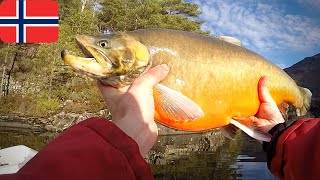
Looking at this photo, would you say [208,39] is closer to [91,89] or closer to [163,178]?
[163,178]

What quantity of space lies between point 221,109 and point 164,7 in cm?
4029

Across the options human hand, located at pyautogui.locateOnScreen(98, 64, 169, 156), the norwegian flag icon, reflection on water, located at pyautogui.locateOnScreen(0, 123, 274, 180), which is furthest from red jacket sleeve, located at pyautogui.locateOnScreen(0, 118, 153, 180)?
the norwegian flag icon

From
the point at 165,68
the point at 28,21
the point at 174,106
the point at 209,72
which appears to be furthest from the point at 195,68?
the point at 28,21

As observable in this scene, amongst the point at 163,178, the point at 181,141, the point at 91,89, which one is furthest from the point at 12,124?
the point at 163,178

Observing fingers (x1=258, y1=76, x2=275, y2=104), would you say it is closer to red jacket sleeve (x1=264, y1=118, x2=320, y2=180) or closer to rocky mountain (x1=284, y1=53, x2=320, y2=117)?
red jacket sleeve (x1=264, y1=118, x2=320, y2=180)

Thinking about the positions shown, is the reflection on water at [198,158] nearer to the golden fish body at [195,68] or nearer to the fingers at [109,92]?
the golden fish body at [195,68]

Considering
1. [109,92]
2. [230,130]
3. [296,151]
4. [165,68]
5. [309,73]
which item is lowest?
[309,73]

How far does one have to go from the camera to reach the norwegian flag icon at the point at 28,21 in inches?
1301

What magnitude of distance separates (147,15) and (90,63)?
39035mm

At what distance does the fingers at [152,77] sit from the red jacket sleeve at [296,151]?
0.94 metres

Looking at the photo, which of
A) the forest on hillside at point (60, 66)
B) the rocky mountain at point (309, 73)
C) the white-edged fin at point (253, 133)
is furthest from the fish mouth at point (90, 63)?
the rocky mountain at point (309, 73)

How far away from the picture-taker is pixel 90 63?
2.41m

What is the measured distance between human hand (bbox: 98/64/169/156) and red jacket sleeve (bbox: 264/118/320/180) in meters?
0.88

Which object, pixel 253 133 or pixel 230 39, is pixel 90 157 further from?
pixel 230 39
